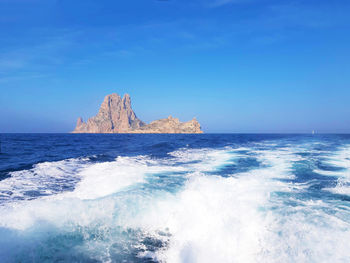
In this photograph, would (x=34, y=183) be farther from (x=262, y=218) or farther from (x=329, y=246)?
(x=329, y=246)

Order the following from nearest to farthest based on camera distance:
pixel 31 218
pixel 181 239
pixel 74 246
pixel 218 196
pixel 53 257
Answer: pixel 53 257
pixel 74 246
pixel 181 239
pixel 31 218
pixel 218 196

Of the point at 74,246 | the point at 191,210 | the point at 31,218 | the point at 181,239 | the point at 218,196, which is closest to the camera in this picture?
the point at 74,246

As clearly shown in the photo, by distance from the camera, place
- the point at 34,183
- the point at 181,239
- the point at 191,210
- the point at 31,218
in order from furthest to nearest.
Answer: the point at 34,183, the point at 191,210, the point at 31,218, the point at 181,239

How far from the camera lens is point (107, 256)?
3.83 m

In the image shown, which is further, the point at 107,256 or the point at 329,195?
the point at 329,195

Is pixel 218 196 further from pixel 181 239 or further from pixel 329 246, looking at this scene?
pixel 329 246

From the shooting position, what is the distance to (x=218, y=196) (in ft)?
21.7

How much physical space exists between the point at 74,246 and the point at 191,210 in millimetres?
2877

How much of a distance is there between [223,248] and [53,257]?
3106mm

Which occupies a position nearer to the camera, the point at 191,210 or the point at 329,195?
the point at 191,210

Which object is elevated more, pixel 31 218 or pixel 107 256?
pixel 31 218

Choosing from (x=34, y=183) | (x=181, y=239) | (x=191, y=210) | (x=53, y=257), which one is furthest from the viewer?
(x=34, y=183)

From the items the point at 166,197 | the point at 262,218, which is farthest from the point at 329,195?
the point at 166,197

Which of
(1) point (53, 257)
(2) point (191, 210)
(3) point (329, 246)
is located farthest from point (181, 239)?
(3) point (329, 246)
